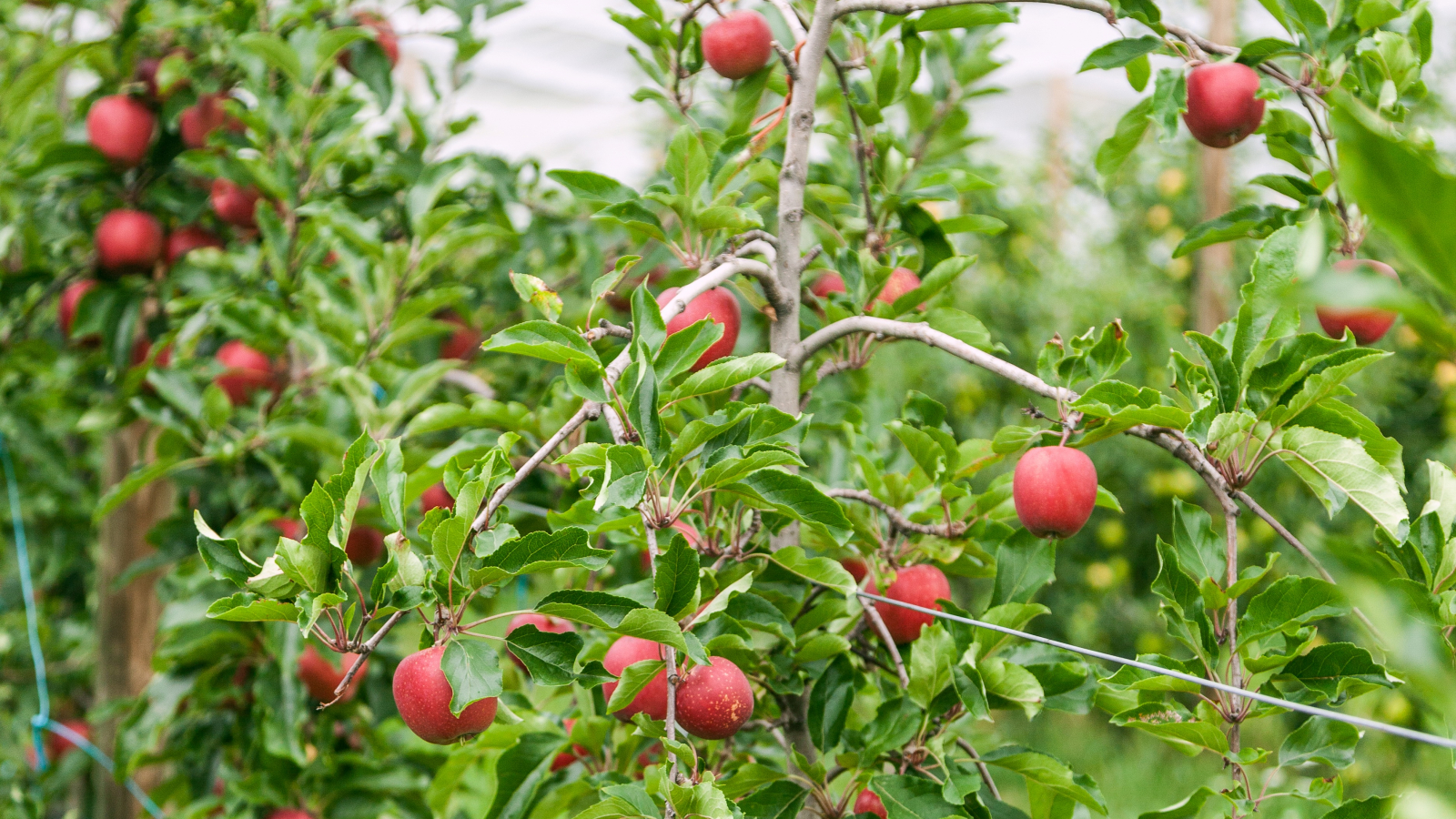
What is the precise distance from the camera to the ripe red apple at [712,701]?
25.5 inches

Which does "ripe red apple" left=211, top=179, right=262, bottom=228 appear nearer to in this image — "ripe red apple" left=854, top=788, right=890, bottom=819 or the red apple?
the red apple

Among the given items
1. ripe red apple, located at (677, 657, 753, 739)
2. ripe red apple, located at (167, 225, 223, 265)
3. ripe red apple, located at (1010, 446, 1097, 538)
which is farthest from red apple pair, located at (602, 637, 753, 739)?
ripe red apple, located at (167, 225, 223, 265)

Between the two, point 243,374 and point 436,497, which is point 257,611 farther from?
point 243,374

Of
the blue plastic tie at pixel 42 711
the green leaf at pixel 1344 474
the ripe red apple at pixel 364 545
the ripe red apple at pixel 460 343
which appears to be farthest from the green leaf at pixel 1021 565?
the blue plastic tie at pixel 42 711

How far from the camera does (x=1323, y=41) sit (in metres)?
0.83

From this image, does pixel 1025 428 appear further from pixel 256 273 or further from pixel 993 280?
pixel 993 280

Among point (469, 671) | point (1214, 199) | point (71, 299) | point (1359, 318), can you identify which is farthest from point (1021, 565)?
point (1214, 199)

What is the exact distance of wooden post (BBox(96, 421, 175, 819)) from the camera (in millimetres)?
1533

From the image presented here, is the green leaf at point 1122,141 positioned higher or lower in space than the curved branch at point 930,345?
higher

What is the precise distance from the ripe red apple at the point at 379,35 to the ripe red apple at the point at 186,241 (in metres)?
0.31

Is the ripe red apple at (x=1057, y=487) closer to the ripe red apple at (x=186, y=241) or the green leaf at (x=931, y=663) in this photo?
the green leaf at (x=931, y=663)

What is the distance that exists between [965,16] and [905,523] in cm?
40

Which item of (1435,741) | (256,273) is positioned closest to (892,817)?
(1435,741)

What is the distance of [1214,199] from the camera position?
2.42m
